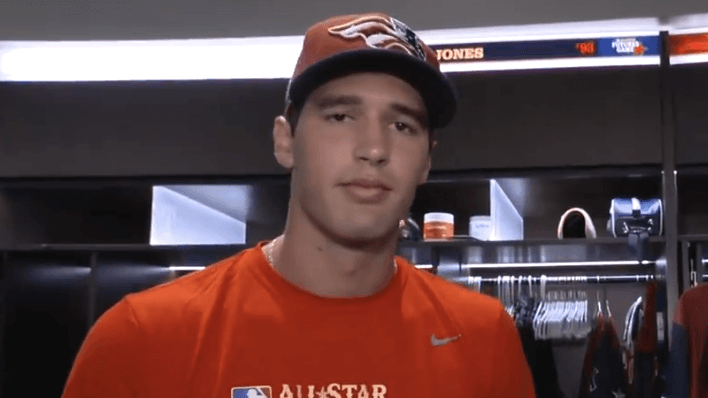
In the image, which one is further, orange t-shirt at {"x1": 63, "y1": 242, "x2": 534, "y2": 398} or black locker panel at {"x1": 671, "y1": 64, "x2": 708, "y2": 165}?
black locker panel at {"x1": 671, "y1": 64, "x2": 708, "y2": 165}

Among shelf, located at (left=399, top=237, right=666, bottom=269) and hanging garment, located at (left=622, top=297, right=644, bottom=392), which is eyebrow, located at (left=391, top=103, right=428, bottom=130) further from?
hanging garment, located at (left=622, top=297, right=644, bottom=392)

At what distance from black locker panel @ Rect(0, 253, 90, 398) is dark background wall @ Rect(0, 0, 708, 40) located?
90 centimetres

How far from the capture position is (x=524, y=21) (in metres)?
3.24

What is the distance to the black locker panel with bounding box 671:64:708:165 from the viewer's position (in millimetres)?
2865

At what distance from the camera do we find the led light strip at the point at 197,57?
303 centimetres

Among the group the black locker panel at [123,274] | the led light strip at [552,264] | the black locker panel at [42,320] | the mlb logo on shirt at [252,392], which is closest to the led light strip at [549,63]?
the led light strip at [552,264]

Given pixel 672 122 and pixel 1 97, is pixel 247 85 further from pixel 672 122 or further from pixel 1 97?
pixel 672 122

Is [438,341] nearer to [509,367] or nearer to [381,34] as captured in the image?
[509,367]

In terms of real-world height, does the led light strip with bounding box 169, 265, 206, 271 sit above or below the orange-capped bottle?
below

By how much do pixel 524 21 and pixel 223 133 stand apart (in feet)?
3.81

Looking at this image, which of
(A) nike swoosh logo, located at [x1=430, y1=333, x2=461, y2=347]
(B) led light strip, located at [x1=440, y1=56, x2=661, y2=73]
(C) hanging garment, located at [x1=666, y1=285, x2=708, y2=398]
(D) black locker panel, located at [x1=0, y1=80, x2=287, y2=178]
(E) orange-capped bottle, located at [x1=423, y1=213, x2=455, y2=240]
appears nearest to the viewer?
(A) nike swoosh logo, located at [x1=430, y1=333, x2=461, y2=347]

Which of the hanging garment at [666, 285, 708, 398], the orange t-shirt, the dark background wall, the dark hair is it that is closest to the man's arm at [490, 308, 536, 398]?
the orange t-shirt

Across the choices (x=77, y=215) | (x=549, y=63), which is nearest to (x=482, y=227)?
(x=549, y=63)

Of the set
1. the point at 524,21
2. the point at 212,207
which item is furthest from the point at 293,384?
the point at 212,207
